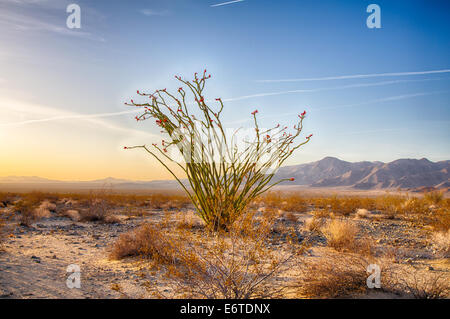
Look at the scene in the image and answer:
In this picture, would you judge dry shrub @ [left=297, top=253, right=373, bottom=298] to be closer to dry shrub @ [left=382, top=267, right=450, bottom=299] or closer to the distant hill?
dry shrub @ [left=382, top=267, right=450, bottom=299]

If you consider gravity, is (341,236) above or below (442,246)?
above

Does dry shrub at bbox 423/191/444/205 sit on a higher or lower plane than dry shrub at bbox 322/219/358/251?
lower

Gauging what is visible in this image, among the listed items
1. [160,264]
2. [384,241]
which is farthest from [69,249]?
[384,241]

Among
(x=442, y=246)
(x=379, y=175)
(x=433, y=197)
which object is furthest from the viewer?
(x=379, y=175)

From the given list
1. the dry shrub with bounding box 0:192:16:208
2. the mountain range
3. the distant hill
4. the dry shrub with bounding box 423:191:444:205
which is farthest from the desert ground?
the distant hill

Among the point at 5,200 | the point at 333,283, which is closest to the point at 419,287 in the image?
the point at 333,283

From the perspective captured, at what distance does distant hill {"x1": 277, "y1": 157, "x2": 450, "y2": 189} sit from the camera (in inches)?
3201

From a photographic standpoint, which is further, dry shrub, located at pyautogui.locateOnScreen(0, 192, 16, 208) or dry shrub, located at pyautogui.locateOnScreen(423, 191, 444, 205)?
dry shrub, located at pyautogui.locateOnScreen(423, 191, 444, 205)

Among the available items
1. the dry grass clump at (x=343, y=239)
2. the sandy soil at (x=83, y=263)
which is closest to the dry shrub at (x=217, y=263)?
the sandy soil at (x=83, y=263)

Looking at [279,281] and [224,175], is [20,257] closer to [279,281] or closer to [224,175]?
[224,175]

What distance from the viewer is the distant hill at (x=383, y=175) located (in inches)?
3201

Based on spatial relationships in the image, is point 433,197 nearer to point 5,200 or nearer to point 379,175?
point 5,200

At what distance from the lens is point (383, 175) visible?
292 feet

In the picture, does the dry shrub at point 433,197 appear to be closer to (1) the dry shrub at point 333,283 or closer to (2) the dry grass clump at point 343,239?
(2) the dry grass clump at point 343,239
